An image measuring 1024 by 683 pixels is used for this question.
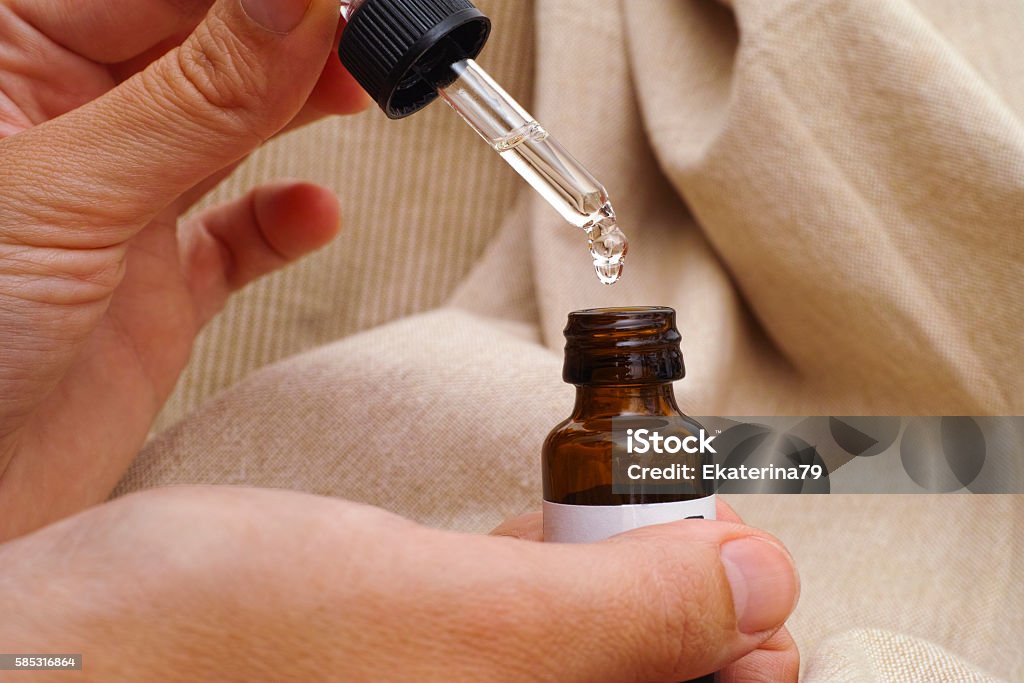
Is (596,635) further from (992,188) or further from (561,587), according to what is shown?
(992,188)

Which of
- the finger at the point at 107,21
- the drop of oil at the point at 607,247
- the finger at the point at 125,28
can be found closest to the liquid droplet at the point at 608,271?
the drop of oil at the point at 607,247

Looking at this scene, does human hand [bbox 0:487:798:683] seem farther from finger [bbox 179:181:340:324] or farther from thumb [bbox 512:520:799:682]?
finger [bbox 179:181:340:324]

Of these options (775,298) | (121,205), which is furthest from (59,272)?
(775,298)

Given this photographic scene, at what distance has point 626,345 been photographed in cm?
41

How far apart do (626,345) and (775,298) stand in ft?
1.24

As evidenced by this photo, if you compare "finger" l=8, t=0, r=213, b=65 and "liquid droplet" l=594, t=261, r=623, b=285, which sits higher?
"finger" l=8, t=0, r=213, b=65

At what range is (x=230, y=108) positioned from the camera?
0.50 meters

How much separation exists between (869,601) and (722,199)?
1.03ft

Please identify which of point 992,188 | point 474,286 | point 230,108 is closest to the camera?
point 230,108

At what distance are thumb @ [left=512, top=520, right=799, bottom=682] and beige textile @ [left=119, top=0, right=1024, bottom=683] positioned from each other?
0.89 ft

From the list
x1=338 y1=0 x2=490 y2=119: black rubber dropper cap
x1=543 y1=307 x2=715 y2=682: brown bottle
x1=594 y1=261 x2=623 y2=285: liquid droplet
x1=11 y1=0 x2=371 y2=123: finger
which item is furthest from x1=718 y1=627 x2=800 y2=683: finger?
x1=11 y1=0 x2=371 y2=123: finger

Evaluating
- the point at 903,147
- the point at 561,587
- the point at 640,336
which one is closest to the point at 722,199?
the point at 903,147

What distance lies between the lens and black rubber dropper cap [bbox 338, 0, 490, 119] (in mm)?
444

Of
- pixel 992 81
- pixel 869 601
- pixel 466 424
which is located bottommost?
pixel 869 601
